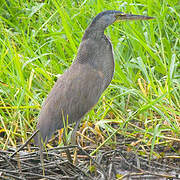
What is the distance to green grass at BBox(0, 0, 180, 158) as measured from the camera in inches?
137

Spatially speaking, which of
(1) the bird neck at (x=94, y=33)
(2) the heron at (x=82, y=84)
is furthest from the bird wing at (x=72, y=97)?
(1) the bird neck at (x=94, y=33)

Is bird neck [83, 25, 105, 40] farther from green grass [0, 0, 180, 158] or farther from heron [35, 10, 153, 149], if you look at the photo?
green grass [0, 0, 180, 158]

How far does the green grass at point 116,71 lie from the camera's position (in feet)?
11.5

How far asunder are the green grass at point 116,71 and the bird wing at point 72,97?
0.25m

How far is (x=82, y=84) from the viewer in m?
3.19

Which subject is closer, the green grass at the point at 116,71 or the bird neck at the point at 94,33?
the bird neck at the point at 94,33

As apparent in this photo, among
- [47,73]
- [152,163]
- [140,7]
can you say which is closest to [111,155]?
[152,163]

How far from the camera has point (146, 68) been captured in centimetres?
411

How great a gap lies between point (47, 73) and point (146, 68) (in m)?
0.85

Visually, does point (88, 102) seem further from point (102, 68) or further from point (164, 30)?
point (164, 30)

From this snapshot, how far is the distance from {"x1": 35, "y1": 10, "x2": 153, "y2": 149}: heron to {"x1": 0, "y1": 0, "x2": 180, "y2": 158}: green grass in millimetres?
255

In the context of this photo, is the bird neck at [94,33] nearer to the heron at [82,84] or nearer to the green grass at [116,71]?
the heron at [82,84]

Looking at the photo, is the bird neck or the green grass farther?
the green grass

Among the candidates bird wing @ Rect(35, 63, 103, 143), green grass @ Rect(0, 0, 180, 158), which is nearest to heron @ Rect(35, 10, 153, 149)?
bird wing @ Rect(35, 63, 103, 143)
